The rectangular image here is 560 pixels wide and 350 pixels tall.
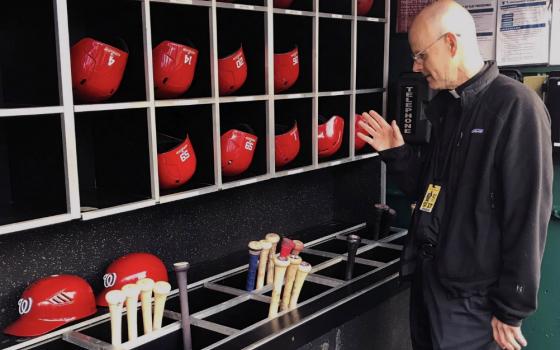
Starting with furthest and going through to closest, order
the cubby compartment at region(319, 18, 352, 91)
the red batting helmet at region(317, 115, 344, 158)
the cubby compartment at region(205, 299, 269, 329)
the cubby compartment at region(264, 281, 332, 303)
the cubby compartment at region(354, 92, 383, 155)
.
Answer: the cubby compartment at region(354, 92, 383, 155), the cubby compartment at region(319, 18, 352, 91), the red batting helmet at region(317, 115, 344, 158), the cubby compartment at region(264, 281, 332, 303), the cubby compartment at region(205, 299, 269, 329)

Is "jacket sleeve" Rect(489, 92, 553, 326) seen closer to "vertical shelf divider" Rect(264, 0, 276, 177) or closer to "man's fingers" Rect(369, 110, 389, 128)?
"man's fingers" Rect(369, 110, 389, 128)

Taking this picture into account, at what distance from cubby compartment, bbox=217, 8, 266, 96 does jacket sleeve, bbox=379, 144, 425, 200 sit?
530 mm

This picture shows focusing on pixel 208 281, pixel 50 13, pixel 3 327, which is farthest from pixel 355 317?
pixel 50 13

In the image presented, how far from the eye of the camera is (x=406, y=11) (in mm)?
2838

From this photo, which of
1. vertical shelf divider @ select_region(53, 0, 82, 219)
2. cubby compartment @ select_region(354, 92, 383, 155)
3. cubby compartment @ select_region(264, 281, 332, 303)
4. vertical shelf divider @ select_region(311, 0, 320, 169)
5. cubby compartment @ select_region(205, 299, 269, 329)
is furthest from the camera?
cubby compartment @ select_region(354, 92, 383, 155)

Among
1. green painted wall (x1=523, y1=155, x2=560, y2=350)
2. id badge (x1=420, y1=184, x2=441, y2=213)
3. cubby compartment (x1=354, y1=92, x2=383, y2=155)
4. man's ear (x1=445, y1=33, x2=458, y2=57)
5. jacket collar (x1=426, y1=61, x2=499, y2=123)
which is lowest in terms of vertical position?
green painted wall (x1=523, y1=155, x2=560, y2=350)

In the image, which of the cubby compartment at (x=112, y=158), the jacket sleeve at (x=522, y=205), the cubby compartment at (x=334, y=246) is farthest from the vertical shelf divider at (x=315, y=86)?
the jacket sleeve at (x=522, y=205)

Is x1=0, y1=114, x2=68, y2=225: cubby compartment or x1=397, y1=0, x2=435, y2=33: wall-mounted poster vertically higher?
x1=397, y1=0, x2=435, y2=33: wall-mounted poster

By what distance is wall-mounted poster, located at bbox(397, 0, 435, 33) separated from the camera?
2.79 m

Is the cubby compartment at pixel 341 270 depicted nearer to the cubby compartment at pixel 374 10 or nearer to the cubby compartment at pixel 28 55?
the cubby compartment at pixel 374 10

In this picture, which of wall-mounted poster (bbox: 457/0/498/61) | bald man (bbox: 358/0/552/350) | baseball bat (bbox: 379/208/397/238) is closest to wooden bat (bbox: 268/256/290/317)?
bald man (bbox: 358/0/552/350)

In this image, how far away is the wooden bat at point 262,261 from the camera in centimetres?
203

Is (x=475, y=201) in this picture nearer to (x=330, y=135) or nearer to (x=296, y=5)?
(x=330, y=135)

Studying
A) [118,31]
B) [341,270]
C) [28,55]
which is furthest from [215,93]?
[341,270]
